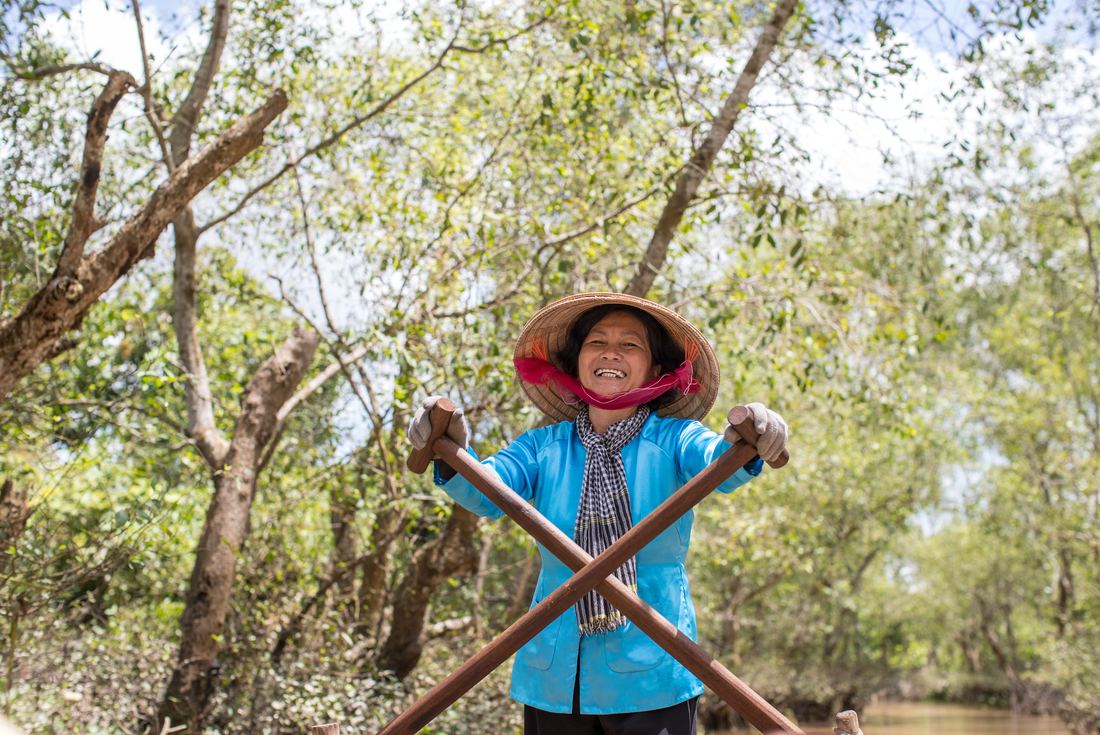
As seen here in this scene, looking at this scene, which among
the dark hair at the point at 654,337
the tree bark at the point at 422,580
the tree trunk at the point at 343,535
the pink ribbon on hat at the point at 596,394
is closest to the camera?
the pink ribbon on hat at the point at 596,394

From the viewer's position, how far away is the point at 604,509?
6.69 ft

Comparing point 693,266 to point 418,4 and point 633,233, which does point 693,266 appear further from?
point 418,4

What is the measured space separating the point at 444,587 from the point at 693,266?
3743 millimetres

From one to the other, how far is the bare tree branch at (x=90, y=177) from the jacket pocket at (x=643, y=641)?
254 cm

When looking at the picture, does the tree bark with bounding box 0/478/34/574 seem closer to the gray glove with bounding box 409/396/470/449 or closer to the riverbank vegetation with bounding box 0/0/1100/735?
the riverbank vegetation with bounding box 0/0/1100/735

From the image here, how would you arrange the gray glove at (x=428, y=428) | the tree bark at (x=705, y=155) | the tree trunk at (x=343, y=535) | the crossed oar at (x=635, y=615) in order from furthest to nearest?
the tree trunk at (x=343, y=535) < the tree bark at (x=705, y=155) < the gray glove at (x=428, y=428) < the crossed oar at (x=635, y=615)

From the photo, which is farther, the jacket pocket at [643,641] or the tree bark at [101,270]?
the tree bark at [101,270]

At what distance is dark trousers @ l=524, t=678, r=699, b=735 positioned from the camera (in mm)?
1861

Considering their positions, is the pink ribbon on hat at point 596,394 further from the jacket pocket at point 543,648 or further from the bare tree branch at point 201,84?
the bare tree branch at point 201,84

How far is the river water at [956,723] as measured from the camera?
16703 mm

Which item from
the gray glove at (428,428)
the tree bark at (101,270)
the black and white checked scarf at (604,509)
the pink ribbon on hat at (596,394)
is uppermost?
the tree bark at (101,270)

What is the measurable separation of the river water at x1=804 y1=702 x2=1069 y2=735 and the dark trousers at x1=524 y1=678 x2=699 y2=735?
551 inches

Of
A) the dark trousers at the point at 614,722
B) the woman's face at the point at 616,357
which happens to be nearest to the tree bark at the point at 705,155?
the woman's face at the point at 616,357

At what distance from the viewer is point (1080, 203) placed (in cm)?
1004
